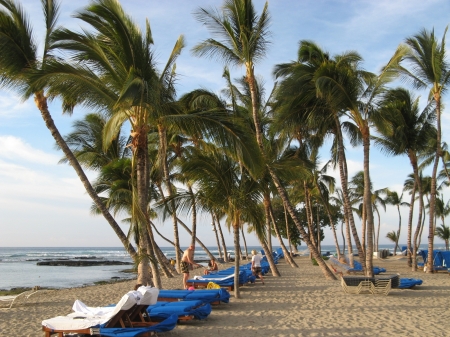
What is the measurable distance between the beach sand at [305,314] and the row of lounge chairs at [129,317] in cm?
32

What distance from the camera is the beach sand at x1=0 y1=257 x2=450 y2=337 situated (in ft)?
24.2

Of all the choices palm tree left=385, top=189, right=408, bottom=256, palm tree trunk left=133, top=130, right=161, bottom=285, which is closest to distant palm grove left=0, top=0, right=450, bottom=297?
palm tree trunk left=133, top=130, right=161, bottom=285

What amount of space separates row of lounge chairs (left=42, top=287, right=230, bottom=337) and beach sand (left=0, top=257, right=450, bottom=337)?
0.32 m

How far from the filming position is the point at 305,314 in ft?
29.0

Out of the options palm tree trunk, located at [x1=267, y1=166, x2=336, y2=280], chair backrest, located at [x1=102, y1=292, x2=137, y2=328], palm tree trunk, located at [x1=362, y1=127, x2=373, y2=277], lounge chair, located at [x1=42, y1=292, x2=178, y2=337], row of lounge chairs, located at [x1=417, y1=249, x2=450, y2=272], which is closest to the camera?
lounge chair, located at [x1=42, y1=292, x2=178, y2=337]

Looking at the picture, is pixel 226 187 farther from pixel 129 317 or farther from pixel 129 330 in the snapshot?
pixel 129 330

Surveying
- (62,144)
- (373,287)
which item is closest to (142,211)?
(62,144)

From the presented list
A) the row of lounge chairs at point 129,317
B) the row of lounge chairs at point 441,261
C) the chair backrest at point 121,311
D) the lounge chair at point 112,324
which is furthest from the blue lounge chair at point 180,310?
the row of lounge chairs at point 441,261

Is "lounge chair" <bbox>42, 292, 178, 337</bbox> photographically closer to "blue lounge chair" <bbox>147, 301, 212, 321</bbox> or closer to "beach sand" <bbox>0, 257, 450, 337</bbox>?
"blue lounge chair" <bbox>147, 301, 212, 321</bbox>

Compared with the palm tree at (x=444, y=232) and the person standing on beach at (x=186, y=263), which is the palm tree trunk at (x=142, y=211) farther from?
the palm tree at (x=444, y=232)

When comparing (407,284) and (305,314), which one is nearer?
(305,314)

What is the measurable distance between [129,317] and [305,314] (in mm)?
3713

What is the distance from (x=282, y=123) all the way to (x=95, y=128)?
8637 mm

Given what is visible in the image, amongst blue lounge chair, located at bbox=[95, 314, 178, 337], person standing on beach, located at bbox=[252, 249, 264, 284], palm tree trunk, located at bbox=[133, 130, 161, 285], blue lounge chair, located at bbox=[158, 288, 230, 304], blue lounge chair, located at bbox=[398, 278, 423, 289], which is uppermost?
palm tree trunk, located at bbox=[133, 130, 161, 285]
